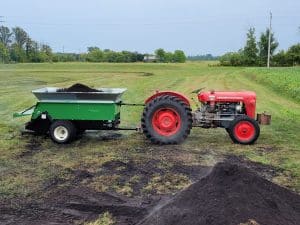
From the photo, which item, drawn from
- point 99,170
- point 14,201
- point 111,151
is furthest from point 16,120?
point 14,201

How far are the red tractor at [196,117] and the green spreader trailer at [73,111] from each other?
0.80m

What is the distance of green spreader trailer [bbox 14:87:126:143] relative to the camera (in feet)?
36.9

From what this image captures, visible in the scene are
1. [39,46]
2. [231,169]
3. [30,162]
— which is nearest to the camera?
[231,169]

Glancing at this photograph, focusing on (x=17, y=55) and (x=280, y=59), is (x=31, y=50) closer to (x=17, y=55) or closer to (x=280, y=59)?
(x=17, y=55)

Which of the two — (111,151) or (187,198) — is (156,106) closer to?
(111,151)

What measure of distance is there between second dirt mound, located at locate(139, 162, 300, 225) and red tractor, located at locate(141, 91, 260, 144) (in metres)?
4.58

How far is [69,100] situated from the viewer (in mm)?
11328

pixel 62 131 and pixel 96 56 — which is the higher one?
pixel 96 56

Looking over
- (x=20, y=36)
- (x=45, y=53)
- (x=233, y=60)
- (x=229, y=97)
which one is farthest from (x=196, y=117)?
(x=20, y=36)

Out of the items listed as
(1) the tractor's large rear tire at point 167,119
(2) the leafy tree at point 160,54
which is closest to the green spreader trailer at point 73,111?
(1) the tractor's large rear tire at point 167,119

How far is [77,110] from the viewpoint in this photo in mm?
11336

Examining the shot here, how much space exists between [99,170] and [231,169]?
3.10m

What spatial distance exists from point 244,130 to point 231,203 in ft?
19.0

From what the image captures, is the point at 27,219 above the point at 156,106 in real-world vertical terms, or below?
below
